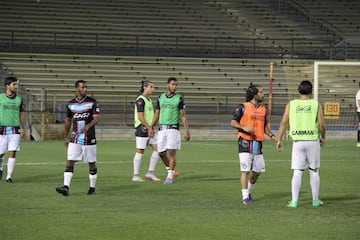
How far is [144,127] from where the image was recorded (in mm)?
16906

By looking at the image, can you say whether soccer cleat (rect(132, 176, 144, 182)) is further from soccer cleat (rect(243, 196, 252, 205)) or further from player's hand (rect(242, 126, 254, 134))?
player's hand (rect(242, 126, 254, 134))

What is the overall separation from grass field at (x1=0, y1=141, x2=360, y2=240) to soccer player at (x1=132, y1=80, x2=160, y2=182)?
49 centimetres

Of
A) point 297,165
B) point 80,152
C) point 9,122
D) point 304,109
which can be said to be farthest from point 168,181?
point 304,109

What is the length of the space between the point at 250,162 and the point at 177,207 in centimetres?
140

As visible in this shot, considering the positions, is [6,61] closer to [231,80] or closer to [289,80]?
[231,80]

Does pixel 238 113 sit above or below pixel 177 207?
above

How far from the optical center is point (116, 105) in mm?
38875

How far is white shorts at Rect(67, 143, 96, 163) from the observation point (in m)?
13.5

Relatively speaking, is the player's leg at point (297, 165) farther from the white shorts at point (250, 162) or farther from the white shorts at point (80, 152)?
the white shorts at point (80, 152)

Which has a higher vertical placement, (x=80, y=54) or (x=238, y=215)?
(x=80, y=54)

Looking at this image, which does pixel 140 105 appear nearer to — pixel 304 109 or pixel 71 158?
pixel 71 158

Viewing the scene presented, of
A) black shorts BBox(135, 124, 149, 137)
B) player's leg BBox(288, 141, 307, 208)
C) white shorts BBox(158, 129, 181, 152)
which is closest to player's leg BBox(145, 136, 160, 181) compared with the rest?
black shorts BBox(135, 124, 149, 137)

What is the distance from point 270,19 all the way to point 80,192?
37921 millimetres

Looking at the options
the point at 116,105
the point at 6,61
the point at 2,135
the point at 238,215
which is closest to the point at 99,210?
the point at 238,215
